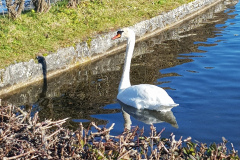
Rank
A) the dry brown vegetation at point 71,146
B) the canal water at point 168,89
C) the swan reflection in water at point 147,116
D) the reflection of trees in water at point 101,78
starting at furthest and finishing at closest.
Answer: the reflection of trees in water at point 101,78 < the swan reflection in water at point 147,116 < the canal water at point 168,89 < the dry brown vegetation at point 71,146

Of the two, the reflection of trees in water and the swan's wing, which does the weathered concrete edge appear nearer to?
the reflection of trees in water

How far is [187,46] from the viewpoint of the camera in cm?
1283

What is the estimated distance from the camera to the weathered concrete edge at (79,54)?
948cm

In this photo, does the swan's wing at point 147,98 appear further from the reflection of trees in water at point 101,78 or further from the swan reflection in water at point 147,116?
the reflection of trees in water at point 101,78

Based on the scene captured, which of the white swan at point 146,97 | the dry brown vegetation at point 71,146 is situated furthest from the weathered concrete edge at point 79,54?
the dry brown vegetation at point 71,146

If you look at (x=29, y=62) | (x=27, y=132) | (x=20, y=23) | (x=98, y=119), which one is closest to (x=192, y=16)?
(x=20, y=23)

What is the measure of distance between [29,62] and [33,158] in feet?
19.2

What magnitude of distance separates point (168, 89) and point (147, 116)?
136cm

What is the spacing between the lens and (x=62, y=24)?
1197cm

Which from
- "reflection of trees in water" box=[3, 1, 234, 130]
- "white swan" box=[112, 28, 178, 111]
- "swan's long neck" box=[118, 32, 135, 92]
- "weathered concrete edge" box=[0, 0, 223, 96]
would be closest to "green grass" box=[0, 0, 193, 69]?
"weathered concrete edge" box=[0, 0, 223, 96]

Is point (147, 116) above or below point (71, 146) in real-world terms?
below

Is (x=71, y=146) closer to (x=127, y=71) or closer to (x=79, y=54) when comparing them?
(x=127, y=71)

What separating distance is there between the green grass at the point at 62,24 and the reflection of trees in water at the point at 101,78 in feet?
2.59

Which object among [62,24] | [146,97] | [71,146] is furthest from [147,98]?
[62,24]
